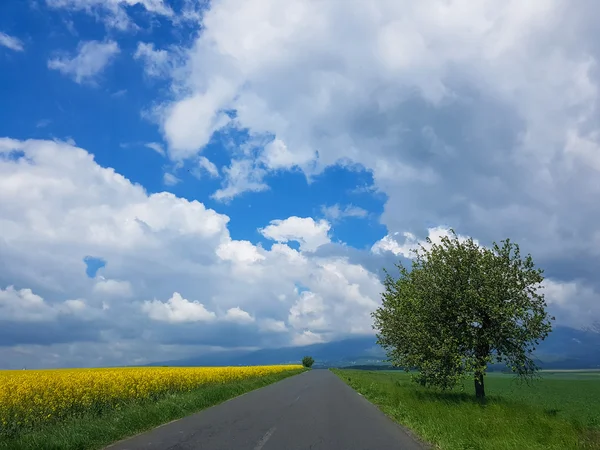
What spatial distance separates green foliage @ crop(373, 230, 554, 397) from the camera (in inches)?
828

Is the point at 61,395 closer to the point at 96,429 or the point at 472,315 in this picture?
the point at 96,429

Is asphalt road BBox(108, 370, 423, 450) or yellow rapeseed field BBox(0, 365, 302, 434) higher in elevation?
yellow rapeseed field BBox(0, 365, 302, 434)

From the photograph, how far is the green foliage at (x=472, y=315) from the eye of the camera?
69.0 feet

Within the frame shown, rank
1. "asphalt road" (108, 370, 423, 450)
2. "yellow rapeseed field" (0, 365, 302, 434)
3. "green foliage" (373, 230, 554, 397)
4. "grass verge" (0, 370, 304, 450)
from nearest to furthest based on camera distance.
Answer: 1. "grass verge" (0, 370, 304, 450)
2. "asphalt road" (108, 370, 423, 450)
3. "yellow rapeseed field" (0, 365, 302, 434)
4. "green foliage" (373, 230, 554, 397)

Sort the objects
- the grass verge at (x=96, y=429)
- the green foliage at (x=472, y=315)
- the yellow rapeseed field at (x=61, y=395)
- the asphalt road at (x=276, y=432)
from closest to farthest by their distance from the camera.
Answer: the grass verge at (x=96, y=429)
the asphalt road at (x=276, y=432)
the yellow rapeseed field at (x=61, y=395)
the green foliage at (x=472, y=315)

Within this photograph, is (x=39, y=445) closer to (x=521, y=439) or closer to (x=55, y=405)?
(x=55, y=405)

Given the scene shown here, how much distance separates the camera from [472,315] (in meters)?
21.5

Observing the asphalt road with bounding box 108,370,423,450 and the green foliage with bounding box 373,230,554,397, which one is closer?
the asphalt road with bounding box 108,370,423,450

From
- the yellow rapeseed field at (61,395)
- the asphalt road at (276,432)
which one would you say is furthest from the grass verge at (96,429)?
the yellow rapeseed field at (61,395)

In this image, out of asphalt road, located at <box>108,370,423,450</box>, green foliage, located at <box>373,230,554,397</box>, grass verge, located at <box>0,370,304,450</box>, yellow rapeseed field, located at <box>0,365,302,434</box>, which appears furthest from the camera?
green foliage, located at <box>373,230,554,397</box>

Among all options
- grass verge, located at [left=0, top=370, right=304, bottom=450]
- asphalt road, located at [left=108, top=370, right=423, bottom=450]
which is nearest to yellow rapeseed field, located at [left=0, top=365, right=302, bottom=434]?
grass verge, located at [left=0, top=370, right=304, bottom=450]

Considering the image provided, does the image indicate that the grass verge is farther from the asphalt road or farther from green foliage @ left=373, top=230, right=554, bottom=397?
green foliage @ left=373, top=230, right=554, bottom=397

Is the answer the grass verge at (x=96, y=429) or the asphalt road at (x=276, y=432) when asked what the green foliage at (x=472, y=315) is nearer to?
the asphalt road at (x=276, y=432)

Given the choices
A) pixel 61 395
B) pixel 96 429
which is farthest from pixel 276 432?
pixel 61 395
